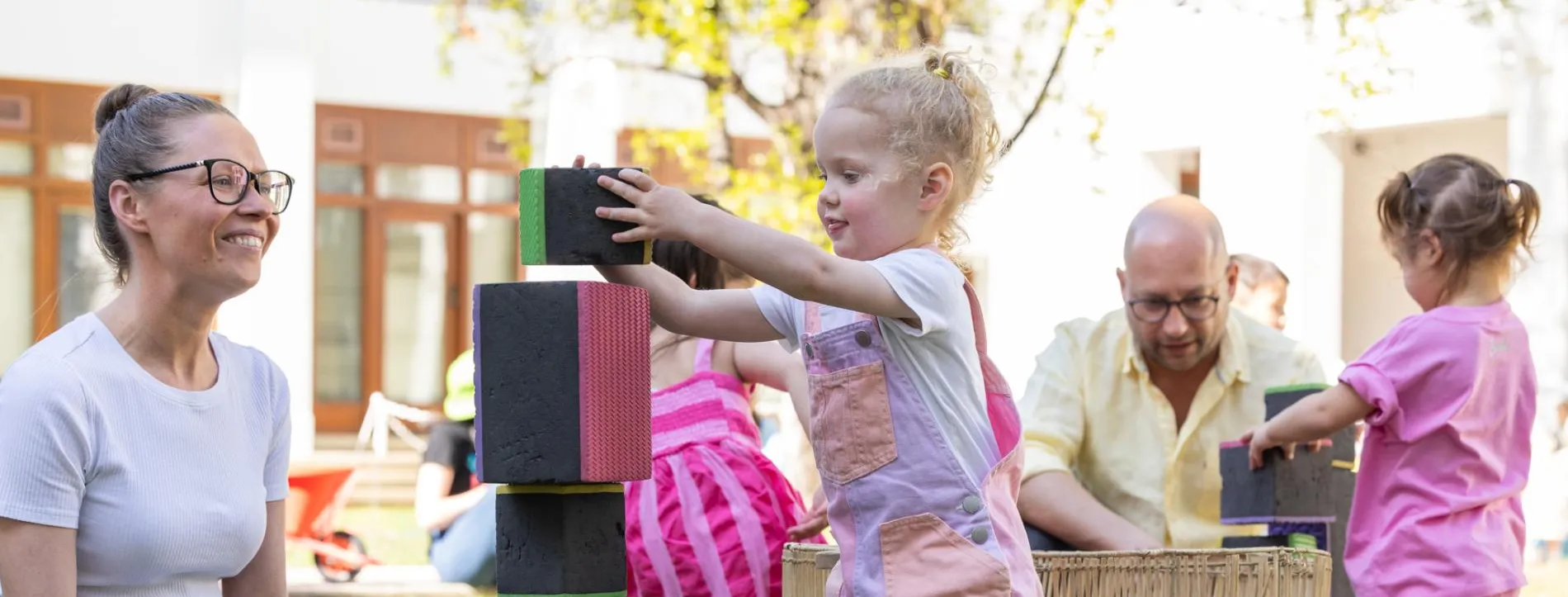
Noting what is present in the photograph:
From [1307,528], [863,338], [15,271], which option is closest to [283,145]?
[15,271]

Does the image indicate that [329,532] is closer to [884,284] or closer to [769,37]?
[769,37]

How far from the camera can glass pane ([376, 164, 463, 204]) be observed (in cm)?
1895

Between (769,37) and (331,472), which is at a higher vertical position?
(769,37)

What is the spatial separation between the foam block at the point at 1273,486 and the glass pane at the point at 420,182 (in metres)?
15.7

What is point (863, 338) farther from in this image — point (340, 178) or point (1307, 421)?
point (340, 178)

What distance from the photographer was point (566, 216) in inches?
99.1

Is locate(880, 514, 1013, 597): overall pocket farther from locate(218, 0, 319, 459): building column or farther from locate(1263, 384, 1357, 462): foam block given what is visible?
locate(218, 0, 319, 459): building column

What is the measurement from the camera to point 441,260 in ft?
64.6

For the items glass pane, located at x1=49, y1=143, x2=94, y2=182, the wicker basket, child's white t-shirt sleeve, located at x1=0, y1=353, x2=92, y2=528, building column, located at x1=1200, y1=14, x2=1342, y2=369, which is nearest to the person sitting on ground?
the wicker basket

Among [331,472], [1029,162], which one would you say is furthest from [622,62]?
[1029,162]

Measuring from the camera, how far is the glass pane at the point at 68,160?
1742 cm

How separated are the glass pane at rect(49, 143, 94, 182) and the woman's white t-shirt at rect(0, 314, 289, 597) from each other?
15.4 m

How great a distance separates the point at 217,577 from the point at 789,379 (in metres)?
1.35

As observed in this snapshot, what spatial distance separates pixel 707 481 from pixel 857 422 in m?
1.21
